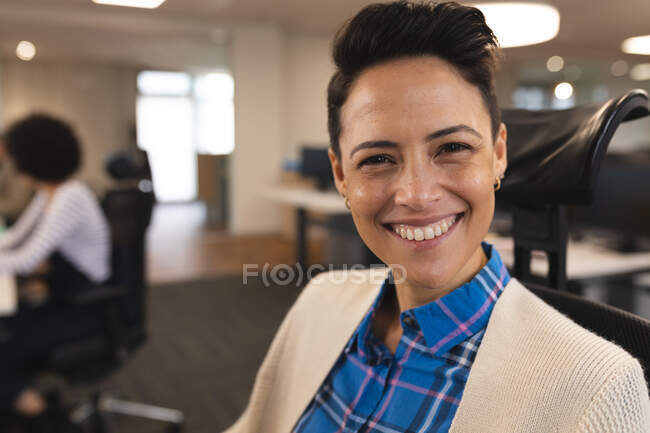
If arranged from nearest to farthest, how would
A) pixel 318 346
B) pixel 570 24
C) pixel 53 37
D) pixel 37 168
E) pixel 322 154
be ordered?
pixel 318 346 < pixel 37 168 < pixel 322 154 < pixel 570 24 < pixel 53 37

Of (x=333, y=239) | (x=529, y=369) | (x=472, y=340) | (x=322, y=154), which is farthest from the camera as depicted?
(x=322, y=154)

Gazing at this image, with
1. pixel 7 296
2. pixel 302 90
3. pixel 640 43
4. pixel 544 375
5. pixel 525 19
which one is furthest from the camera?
pixel 302 90

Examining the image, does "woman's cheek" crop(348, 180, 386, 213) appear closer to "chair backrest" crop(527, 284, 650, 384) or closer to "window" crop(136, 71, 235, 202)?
"chair backrest" crop(527, 284, 650, 384)

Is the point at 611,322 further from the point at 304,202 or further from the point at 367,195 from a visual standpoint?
the point at 304,202

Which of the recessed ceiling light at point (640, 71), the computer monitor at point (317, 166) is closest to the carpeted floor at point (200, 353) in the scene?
the computer monitor at point (317, 166)

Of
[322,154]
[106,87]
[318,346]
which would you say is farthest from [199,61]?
[318,346]

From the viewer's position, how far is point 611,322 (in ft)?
2.38

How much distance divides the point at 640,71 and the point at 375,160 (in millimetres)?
11600

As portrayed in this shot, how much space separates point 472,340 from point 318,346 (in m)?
0.30

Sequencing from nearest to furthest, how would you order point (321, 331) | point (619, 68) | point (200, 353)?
point (321, 331)
point (200, 353)
point (619, 68)

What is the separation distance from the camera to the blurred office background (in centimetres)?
274

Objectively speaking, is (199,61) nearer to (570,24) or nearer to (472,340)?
(570,24)

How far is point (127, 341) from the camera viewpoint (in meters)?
2.14

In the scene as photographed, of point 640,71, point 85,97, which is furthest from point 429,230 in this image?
point 640,71
